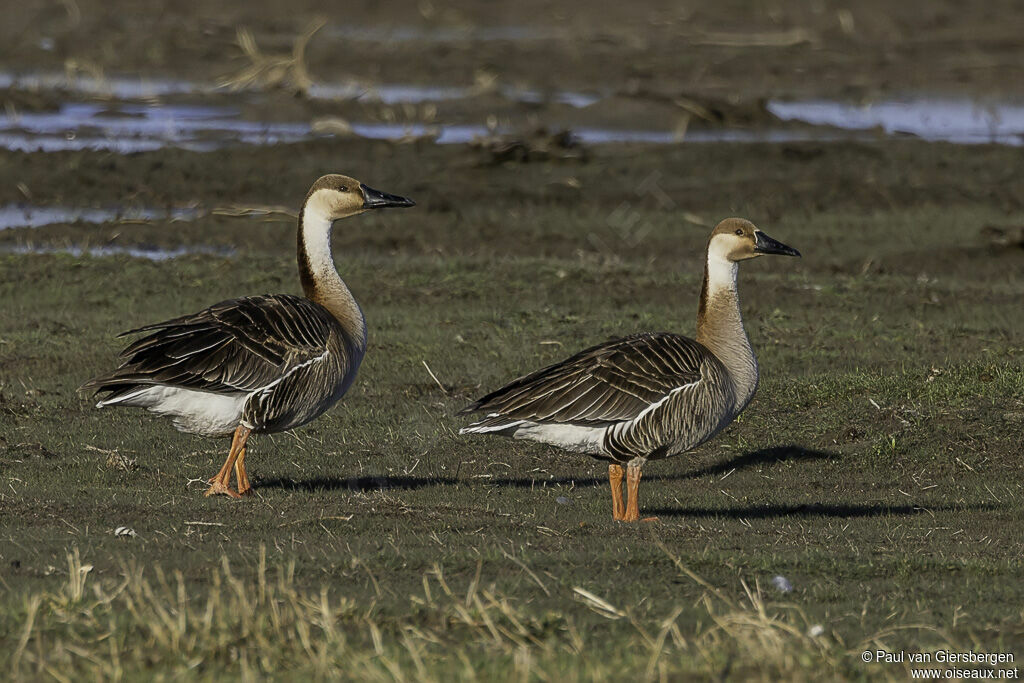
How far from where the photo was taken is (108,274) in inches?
668

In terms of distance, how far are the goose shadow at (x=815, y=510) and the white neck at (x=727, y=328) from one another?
2.34 feet

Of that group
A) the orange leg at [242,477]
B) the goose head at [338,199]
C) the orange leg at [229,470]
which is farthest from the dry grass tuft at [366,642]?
the goose head at [338,199]

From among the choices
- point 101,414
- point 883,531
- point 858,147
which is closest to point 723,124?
point 858,147

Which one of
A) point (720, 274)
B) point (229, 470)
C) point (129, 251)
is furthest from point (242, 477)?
point (129, 251)

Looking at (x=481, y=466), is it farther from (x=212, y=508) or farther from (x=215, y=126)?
(x=215, y=126)

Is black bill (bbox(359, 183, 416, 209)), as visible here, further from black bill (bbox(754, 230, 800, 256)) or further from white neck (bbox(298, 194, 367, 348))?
black bill (bbox(754, 230, 800, 256))

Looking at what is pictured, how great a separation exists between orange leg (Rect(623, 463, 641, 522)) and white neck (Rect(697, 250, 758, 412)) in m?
0.80

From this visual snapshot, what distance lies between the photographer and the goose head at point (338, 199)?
10984mm

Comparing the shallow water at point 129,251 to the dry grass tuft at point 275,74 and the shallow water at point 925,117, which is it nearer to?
the dry grass tuft at point 275,74

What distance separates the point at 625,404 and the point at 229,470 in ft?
8.50

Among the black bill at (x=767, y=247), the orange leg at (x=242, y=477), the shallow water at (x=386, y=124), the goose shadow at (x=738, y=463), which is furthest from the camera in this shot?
the shallow water at (x=386, y=124)

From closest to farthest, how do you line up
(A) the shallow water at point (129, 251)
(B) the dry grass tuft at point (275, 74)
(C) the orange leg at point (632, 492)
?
(C) the orange leg at point (632, 492) < (A) the shallow water at point (129, 251) < (B) the dry grass tuft at point (275, 74)

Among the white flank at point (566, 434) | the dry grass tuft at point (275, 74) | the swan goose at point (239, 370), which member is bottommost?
the dry grass tuft at point (275, 74)

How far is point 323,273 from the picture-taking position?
10656mm
